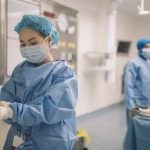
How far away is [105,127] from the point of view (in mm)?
3957

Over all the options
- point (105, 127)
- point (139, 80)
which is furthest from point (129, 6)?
point (139, 80)

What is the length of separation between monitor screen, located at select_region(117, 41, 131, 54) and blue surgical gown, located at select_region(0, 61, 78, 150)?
15.2 ft

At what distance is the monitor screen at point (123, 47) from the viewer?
571cm

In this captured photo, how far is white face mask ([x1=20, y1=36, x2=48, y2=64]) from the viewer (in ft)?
4.12

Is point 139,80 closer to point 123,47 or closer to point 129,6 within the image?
point 129,6

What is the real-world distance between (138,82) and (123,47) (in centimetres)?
324

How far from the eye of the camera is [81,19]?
4.16m

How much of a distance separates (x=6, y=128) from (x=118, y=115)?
11.6 ft

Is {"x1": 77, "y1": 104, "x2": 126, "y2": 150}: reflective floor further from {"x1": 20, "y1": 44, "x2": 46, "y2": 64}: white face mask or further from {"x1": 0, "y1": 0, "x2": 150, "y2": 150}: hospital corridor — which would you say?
{"x1": 20, "y1": 44, "x2": 46, "y2": 64}: white face mask

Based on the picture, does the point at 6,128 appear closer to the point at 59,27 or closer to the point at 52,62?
the point at 52,62

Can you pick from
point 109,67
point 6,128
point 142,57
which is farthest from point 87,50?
point 6,128

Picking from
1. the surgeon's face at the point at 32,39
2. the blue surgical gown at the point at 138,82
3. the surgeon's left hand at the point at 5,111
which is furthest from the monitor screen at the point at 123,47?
the surgeon's left hand at the point at 5,111

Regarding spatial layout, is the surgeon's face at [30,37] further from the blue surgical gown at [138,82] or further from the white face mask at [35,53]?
the blue surgical gown at [138,82]

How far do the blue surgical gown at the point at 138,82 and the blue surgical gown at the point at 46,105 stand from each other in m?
1.52
